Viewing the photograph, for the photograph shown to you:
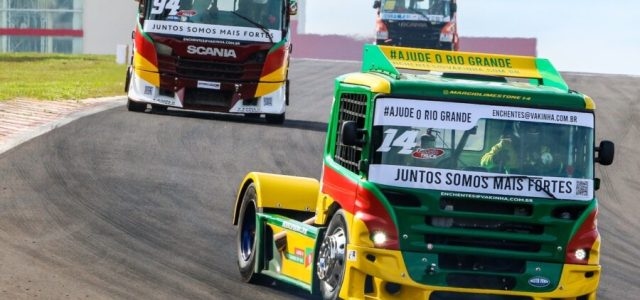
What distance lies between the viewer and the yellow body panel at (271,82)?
2258cm

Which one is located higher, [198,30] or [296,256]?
[198,30]

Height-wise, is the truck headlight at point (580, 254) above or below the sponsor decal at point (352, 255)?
above

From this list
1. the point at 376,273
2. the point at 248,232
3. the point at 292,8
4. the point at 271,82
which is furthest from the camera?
the point at 292,8

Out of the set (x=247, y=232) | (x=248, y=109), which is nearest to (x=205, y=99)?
(x=248, y=109)

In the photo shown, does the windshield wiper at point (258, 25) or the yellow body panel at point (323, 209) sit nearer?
the yellow body panel at point (323, 209)

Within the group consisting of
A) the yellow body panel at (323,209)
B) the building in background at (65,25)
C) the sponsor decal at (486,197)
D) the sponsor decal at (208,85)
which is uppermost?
the sponsor decal at (486,197)

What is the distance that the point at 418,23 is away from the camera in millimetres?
37906

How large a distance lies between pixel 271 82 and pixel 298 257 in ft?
40.9

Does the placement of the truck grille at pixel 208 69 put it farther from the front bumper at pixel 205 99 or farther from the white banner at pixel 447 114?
the white banner at pixel 447 114

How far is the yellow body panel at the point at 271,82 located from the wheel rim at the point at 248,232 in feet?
35.3

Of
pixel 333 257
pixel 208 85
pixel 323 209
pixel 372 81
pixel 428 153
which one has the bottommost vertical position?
pixel 208 85

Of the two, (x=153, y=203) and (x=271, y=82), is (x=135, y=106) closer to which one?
(x=271, y=82)

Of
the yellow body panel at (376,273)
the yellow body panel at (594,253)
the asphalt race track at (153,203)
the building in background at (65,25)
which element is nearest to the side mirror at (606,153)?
the yellow body panel at (594,253)

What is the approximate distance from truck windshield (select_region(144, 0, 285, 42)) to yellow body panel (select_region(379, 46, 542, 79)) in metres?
11.6
